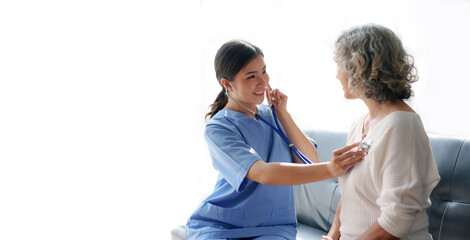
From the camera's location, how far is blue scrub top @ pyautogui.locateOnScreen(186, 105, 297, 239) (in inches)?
59.2

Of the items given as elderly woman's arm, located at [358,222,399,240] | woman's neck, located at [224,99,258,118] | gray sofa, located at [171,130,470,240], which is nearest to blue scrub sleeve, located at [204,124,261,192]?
woman's neck, located at [224,99,258,118]

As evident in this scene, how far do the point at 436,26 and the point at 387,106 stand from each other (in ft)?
4.01

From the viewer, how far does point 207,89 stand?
3182 mm

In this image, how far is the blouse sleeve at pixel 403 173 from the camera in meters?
1.13

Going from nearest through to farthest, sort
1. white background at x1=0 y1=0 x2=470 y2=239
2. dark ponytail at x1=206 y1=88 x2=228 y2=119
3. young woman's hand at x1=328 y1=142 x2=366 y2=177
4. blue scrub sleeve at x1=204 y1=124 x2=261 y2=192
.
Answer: young woman's hand at x1=328 y1=142 x2=366 y2=177
blue scrub sleeve at x1=204 y1=124 x2=261 y2=192
dark ponytail at x1=206 y1=88 x2=228 y2=119
white background at x1=0 y1=0 x2=470 y2=239

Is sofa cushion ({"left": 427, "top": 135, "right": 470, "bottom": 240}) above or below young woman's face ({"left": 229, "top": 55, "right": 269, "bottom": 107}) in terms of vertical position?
below

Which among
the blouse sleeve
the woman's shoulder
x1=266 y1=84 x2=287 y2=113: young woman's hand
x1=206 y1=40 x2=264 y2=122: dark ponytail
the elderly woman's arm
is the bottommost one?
the elderly woman's arm

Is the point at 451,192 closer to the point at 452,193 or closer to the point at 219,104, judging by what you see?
the point at 452,193

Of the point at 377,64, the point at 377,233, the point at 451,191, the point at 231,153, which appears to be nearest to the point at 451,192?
the point at 451,191

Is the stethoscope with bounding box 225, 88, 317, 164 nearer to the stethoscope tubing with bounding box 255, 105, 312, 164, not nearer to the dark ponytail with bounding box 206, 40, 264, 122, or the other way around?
the stethoscope tubing with bounding box 255, 105, 312, 164

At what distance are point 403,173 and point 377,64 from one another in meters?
0.31

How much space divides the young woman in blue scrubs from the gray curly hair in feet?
1.31

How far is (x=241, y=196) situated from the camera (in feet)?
5.18

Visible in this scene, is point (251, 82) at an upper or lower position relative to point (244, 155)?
upper
